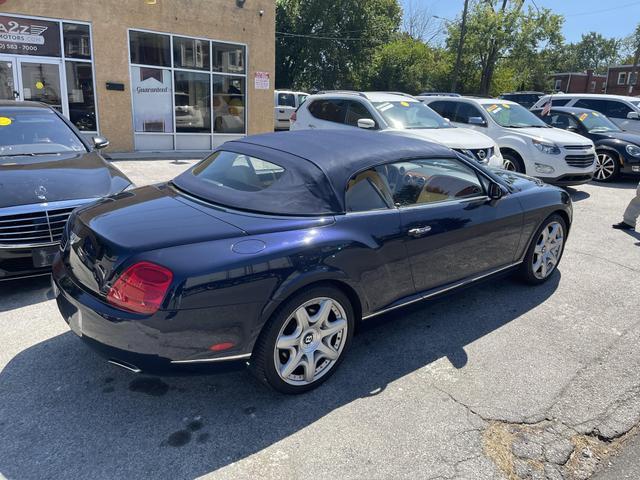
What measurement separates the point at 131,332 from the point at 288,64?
37.1m

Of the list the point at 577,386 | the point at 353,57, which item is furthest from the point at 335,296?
the point at 353,57

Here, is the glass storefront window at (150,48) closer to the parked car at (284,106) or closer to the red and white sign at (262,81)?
the red and white sign at (262,81)

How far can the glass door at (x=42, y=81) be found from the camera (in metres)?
11.1

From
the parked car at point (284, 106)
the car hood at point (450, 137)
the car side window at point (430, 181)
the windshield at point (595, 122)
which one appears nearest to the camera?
the car side window at point (430, 181)

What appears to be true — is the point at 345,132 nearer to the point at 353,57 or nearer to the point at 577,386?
the point at 577,386

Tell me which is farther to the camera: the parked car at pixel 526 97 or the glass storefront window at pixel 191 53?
the parked car at pixel 526 97

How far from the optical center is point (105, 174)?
5039 mm

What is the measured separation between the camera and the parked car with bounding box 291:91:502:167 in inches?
318

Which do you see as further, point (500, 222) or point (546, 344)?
point (500, 222)

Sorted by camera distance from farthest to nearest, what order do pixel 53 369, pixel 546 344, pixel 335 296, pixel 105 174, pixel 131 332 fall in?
1. pixel 105 174
2. pixel 546 344
3. pixel 53 369
4. pixel 335 296
5. pixel 131 332

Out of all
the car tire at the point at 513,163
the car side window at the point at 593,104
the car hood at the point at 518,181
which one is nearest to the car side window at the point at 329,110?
the car tire at the point at 513,163

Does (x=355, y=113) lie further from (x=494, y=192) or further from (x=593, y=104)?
(x=593, y=104)

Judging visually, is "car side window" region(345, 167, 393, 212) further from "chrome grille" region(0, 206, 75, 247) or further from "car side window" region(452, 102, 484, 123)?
"car side window" region(452, 102, 484, 123)

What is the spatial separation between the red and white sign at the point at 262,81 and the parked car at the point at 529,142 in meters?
6.18
